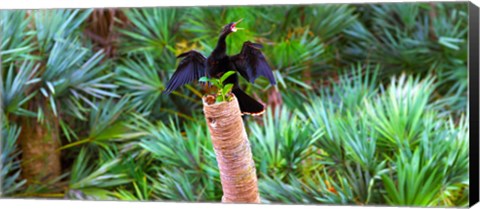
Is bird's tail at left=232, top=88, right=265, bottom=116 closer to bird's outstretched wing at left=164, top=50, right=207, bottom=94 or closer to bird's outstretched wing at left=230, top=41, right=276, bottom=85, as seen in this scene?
bird's outstretched wing at left=230, top=41, right=276, bottom=85

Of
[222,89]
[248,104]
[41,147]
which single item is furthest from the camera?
[41,147]

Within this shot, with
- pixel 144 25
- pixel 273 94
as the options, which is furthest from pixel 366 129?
pixel 144 25

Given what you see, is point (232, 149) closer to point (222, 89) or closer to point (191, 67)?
point (222, 89)

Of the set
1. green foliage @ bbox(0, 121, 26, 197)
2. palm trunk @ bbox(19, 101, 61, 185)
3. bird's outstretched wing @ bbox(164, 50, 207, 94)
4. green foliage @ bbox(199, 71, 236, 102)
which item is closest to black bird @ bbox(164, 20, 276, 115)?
bird's outstretched wing @ bbox(164, 50, 207, 94)

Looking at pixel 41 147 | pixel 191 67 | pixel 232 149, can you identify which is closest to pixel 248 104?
pixel 191 67

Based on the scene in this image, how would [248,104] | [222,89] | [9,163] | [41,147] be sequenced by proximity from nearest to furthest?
1. [222,89]
2. [248,104]
3. [9,163]
4. [41,147]

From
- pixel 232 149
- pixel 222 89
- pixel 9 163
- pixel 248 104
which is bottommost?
pixel 9 163
